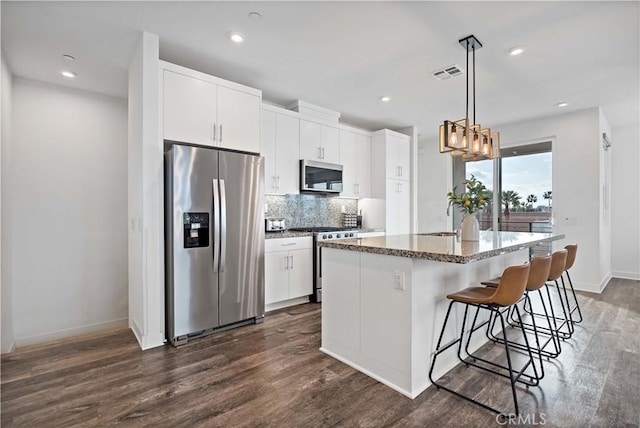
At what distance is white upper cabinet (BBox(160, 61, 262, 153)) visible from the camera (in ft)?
9.59

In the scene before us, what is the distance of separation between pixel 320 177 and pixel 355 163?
2.93 ft

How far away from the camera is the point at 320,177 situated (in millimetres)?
4609

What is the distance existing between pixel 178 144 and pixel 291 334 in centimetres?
219

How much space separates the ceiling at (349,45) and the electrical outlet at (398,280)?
202 cm

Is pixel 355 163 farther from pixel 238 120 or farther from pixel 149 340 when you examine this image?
pixel 149 340

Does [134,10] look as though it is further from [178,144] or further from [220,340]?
[220,340]

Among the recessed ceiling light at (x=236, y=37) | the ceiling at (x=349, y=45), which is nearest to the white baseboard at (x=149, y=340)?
the ceiling at (x=349, y=45)

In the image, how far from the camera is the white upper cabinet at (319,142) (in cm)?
447

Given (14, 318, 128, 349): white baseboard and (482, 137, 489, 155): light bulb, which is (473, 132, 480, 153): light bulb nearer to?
(482, 137, 489, 155): light bulb

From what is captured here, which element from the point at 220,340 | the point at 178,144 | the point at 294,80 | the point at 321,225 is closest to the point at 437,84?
the point at 294,80

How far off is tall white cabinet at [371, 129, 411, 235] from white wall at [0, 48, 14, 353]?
15.2 feet

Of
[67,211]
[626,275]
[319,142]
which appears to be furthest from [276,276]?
[626,275]

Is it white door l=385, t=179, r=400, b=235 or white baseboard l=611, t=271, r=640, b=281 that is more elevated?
white door l=385, t=179, r=400, b=235


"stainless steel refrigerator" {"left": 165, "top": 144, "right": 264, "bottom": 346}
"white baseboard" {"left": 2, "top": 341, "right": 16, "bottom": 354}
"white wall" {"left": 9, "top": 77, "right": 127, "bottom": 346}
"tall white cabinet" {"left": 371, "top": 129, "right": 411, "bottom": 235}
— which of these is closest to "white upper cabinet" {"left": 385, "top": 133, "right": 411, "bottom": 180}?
"tall white cabinet" {"left": 371, "top": 129, "right": 411, "bottom": 235}
